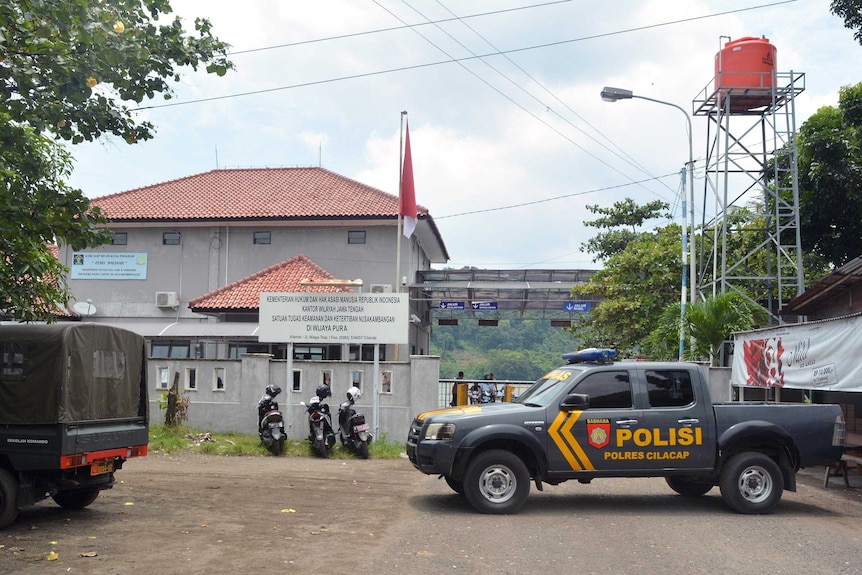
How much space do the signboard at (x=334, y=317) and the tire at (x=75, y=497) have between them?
7291 millimetres

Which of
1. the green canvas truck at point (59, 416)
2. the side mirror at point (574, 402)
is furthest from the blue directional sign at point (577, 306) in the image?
the green canvas truck at point (59, 416)

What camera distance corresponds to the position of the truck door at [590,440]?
1080 cm

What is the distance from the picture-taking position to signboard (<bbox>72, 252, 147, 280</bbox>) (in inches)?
1331

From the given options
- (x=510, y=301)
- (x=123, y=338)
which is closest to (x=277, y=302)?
(x=123, y=338)

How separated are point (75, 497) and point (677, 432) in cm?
753

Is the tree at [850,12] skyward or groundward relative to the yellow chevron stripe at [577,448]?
skyward

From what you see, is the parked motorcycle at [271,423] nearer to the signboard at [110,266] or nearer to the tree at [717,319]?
the tree at [717,319]

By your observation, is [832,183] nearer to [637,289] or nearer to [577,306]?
[637,289]

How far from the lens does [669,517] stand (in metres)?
10.6

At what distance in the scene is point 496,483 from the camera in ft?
34.8

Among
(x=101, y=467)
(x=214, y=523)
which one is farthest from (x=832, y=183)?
(x=101, y=467)

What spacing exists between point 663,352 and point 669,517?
15512 millimetres

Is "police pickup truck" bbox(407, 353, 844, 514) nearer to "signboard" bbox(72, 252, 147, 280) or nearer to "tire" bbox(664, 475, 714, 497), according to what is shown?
"tire" bbox(664, 475, 714, 497)

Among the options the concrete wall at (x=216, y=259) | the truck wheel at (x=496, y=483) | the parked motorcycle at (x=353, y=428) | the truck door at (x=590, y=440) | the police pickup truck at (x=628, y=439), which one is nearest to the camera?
the truck wheel at (x=496, y=483)
